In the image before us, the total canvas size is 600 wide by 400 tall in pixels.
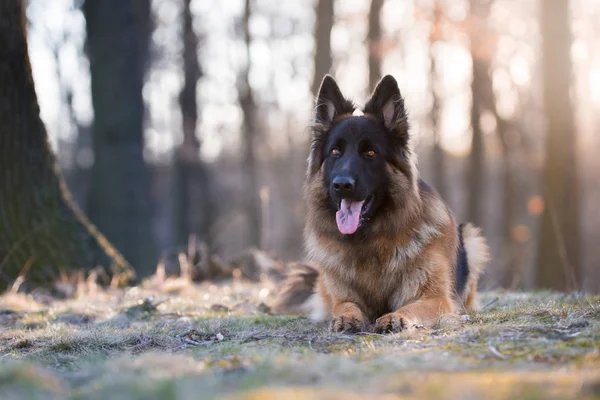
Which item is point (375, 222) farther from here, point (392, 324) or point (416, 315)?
point (392, 324)

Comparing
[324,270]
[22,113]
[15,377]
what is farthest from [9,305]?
[15,377]

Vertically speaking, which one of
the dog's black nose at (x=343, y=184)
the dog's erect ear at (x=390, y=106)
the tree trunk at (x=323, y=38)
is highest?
the tree trunk at (x=323, y=38)

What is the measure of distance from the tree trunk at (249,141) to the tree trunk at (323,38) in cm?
637

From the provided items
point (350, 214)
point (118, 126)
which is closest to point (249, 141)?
point (118, 126)

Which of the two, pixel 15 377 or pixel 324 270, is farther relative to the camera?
pixel 324 270

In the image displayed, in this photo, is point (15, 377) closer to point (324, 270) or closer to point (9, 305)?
point (324, 270)

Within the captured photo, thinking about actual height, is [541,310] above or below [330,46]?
below

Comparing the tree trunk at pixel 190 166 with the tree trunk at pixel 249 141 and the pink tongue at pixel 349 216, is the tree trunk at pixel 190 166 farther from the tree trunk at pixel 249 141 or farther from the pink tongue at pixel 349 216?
the pink tongue at pixel 349 216

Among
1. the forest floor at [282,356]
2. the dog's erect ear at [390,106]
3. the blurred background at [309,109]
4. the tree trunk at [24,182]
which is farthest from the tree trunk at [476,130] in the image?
the forest floor at [282,356]

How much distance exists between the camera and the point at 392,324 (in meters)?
4.59

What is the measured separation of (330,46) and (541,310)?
11.5 m

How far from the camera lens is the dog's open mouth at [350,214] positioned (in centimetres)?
539

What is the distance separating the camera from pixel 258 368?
2.95m

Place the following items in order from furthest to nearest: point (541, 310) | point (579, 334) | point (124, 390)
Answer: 1. point (541, 310)
2. point (579, 334)
3. point (124, 390)
